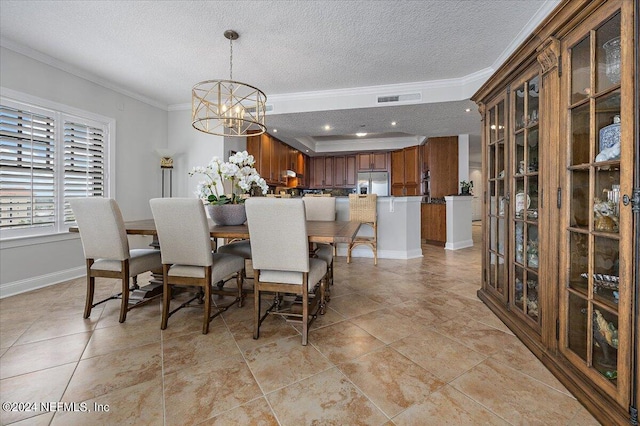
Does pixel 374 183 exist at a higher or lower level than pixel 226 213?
higher

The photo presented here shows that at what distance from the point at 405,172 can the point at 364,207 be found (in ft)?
11.6

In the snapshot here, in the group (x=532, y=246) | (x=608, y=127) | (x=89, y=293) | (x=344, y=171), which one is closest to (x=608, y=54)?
(x=608, y=127)

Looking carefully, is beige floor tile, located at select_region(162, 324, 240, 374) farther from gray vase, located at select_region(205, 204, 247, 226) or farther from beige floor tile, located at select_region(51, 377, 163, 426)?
gray vase, located at select_region(205, 204, 247, 226)

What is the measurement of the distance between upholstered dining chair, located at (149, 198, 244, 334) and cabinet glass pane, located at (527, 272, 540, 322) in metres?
2.15

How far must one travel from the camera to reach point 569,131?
1473mm

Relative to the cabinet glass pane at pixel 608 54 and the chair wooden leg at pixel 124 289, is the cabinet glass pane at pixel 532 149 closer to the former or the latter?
the cabinet glass pane at pixel 608 54

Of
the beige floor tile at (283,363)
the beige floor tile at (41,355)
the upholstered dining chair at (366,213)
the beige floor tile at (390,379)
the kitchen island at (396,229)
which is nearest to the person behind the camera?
the beige floor tile at (390,379)

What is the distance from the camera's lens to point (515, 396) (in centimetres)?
138

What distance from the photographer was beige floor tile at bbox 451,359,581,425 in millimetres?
1252

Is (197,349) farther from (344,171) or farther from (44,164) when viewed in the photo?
(344,171)

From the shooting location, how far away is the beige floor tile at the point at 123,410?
123 cm

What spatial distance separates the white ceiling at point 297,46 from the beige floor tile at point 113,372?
8.63ft

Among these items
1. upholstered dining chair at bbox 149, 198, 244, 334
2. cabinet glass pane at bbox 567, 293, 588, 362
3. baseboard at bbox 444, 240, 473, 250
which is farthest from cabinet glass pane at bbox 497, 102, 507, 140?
baseboard at bbox 444, 240, 473, 250

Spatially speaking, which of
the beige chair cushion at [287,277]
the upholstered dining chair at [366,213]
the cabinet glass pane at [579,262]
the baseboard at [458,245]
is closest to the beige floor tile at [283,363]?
the beige chair cushion at [287,277]
